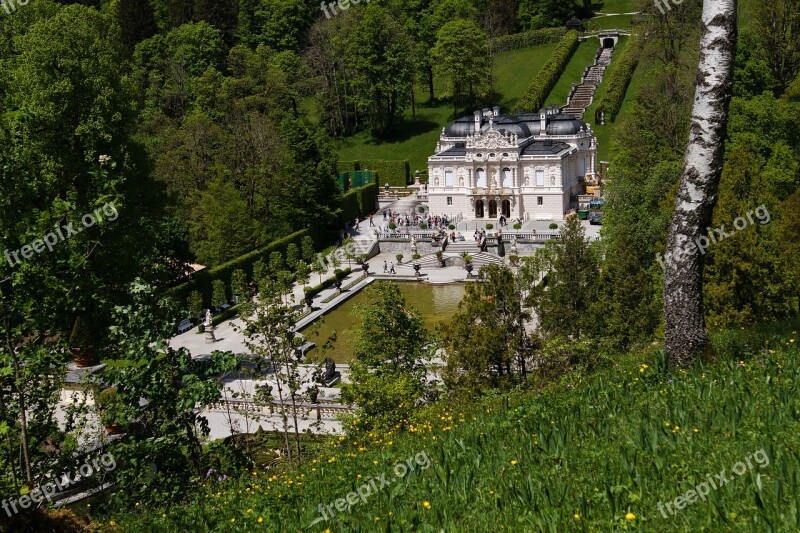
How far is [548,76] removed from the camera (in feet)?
247

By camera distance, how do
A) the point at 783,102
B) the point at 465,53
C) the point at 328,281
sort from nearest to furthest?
the point at 783,102 → the point at 328,281 → the point at 465,53

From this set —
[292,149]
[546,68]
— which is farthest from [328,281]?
[546,68]

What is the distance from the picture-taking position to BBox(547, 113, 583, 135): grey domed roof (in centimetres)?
6006

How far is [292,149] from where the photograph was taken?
50531 mm

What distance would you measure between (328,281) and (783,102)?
23709 millimetres

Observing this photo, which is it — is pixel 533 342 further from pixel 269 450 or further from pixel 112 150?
pixel 112 150

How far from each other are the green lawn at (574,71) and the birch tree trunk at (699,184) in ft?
214

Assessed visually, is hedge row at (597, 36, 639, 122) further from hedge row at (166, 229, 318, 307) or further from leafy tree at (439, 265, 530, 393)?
leafy tree at (439, 265, 530, 393)

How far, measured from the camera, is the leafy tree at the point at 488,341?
19.8m

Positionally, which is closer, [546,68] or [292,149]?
[292,149]

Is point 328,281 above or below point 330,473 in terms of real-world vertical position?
below

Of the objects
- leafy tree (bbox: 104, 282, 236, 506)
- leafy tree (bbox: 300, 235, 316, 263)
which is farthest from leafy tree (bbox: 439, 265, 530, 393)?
leafy tree (bbox: 300, 235, 316, 263)

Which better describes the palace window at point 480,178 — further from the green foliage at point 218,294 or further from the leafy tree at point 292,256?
the green foliage at point 218,294

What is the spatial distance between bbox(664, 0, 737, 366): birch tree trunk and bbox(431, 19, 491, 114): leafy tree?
206 ft
